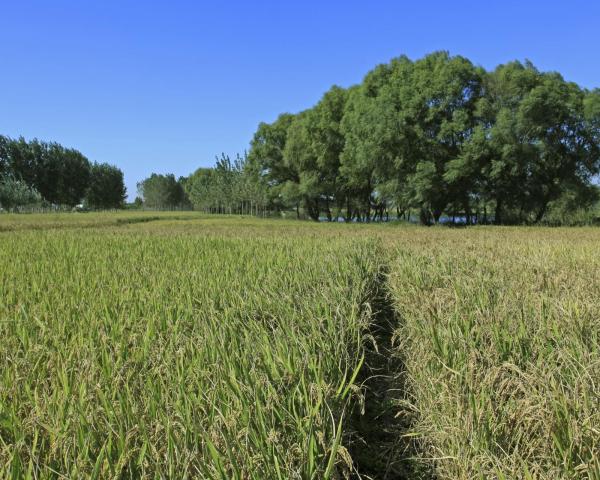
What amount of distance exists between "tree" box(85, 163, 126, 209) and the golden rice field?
281 feet

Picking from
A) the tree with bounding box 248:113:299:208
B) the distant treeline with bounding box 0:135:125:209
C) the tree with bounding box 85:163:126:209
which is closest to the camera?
the tree with bounding box 248:113:299:208

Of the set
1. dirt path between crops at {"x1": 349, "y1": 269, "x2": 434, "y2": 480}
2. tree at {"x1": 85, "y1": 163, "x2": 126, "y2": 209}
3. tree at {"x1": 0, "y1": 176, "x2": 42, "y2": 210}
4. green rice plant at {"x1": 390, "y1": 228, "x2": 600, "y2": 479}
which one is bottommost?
dirt path between crops at {"x1": 349, "y1": 269, "x2": 434, "y2": 480}

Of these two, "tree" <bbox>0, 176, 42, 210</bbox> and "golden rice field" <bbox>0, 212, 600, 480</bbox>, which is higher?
"tree" <bbox>0, 176, 42, 210</bbox>

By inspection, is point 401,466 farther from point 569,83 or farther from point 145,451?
point 569,83

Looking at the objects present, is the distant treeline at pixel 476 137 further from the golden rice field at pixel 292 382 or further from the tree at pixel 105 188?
the tree at pixel 105 188

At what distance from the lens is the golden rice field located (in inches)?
68.1

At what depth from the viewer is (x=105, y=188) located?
84500 millimetres

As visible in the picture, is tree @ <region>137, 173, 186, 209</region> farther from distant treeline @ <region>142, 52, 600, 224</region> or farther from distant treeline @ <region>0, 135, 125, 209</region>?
distant treeline @ <region>142, 52, 600, 224</region>

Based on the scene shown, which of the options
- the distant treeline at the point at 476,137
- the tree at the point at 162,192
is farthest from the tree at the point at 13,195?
the tree at the point at 162,192

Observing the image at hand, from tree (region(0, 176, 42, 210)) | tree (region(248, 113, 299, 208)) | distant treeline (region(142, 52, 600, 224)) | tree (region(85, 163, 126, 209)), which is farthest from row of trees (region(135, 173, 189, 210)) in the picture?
distant treeline (region(142, 52, 600, 224))

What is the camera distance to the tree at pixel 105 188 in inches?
3211

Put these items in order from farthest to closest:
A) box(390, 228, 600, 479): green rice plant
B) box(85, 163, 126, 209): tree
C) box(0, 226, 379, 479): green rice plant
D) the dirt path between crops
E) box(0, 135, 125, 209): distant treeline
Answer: box(85, 163, 126, 209): tree → box(0, 135, 125, 209): distant treeline → the dirt path between crops → box(390, 228, 600, 479): green rice plant → box(0, 226, 379, 479): green rice plant

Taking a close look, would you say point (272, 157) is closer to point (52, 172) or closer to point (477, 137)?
point (477, 137)

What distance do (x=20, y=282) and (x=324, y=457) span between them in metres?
5.50
